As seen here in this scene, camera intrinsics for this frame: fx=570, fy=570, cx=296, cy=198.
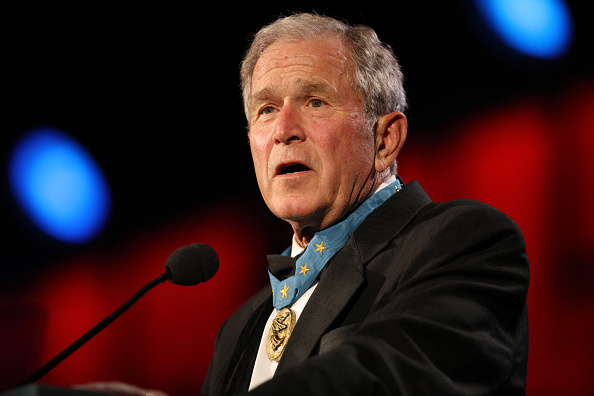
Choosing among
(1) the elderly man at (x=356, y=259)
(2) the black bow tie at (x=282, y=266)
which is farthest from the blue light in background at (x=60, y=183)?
(2) the black bow tie at (x=282, y=266)

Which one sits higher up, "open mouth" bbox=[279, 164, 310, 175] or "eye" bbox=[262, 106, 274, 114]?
"eye" bbox=[262, 106, 274, 114]

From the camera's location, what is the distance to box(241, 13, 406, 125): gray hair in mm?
1925

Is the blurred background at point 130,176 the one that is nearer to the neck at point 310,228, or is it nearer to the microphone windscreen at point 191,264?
the neck at point 310,228

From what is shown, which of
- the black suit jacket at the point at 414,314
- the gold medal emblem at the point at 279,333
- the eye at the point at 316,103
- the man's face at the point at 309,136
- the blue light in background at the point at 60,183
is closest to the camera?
the black suit jacket at the point at 414,314

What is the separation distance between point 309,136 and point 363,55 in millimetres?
396

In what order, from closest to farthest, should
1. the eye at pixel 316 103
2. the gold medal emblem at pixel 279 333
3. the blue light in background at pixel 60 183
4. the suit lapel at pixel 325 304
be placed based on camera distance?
the suit lapel at pixel 325 304
the gold medal emblem at pixel 279 333
the eye at pixel 316 103
the blue light in background at pixel 60 183

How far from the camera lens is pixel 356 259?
1540 mm

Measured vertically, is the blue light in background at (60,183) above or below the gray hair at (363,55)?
below

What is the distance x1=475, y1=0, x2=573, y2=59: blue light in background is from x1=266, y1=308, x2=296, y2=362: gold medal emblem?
55.5 inches

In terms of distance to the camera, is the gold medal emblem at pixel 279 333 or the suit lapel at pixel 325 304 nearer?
the suit lapel at pixel 325 304

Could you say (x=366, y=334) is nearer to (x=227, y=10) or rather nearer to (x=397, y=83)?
(x=397, y=83)

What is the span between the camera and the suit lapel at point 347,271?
1377mm

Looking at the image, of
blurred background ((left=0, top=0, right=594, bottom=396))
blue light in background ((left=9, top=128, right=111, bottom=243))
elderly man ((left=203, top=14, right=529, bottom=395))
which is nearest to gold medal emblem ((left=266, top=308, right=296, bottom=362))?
elderly man ((left=203, top=14, right=529, bottom=395))

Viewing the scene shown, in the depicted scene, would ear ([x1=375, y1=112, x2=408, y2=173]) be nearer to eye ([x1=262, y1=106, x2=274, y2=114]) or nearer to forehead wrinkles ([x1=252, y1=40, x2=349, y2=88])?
forehead wrinkles ([x1=252, y1=40, x2=349, y2=88])
